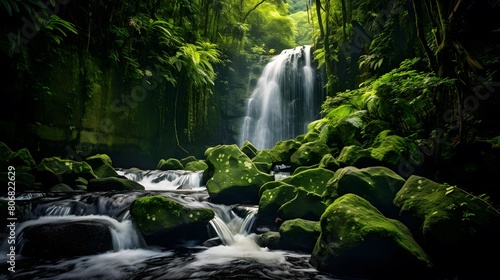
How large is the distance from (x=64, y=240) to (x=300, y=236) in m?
3.24

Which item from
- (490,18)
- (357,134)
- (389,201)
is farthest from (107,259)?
(490,18)

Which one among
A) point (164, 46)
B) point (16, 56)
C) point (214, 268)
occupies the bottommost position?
point (214, 268)

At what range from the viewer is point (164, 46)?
1084 centimetres

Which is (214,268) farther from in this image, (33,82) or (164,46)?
(164,46)

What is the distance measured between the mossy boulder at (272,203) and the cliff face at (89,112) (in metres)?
5.96

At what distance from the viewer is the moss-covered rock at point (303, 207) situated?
4828 millimetres

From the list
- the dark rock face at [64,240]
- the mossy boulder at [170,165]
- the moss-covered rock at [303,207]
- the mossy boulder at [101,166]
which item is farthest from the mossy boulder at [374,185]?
the mossy boulder at [170,165]

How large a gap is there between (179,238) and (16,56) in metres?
5.82

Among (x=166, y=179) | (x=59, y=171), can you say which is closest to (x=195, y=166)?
(x=166, y=179)

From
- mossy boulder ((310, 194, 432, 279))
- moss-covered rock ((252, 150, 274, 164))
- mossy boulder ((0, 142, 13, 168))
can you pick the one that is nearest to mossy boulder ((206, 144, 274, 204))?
moss-covered rock ((252, 150, 274, 164))

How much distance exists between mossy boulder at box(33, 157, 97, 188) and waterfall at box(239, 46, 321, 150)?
855 cm

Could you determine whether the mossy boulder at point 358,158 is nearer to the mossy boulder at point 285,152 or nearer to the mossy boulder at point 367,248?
the mossy boulder at point 367,248

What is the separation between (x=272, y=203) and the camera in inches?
204

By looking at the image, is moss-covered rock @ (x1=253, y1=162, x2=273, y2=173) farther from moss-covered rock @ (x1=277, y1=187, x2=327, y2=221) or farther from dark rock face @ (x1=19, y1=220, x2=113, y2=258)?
dark rock face @ (x1=19, y1=220, x2=113, y2=258)
